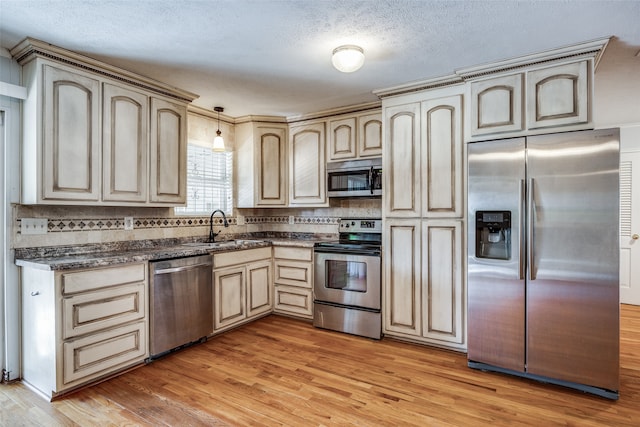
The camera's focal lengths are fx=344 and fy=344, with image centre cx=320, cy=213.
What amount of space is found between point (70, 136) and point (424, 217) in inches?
115

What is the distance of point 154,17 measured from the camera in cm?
207

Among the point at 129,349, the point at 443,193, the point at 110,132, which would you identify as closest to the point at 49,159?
the point at 110,132

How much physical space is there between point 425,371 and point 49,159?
3158 millimetres

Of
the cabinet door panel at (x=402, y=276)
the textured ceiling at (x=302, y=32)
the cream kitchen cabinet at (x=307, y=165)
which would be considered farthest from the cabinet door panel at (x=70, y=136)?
the cabinet door panel at (x=402, y=276)

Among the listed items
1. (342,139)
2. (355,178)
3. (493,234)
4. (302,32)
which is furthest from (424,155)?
(302,32)

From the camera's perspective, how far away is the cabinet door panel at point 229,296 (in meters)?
3.36


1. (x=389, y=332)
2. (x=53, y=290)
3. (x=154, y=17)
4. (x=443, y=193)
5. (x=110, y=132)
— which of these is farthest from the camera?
(x=389, y=332)

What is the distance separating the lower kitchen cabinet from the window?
2108 mm

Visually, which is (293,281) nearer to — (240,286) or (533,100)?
(240,286)

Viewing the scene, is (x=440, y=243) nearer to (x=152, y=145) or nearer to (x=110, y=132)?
(x=152, y=145)

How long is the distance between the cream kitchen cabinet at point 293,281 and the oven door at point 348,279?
0.16 m

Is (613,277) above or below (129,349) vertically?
above

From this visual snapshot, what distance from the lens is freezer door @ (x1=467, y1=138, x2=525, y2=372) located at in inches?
99.7

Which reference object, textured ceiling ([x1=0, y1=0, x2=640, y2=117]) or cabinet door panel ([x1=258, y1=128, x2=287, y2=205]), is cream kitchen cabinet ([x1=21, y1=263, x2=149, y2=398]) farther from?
cabinet door panel ([x1=258, y1=128, x2=287, y2=205])
